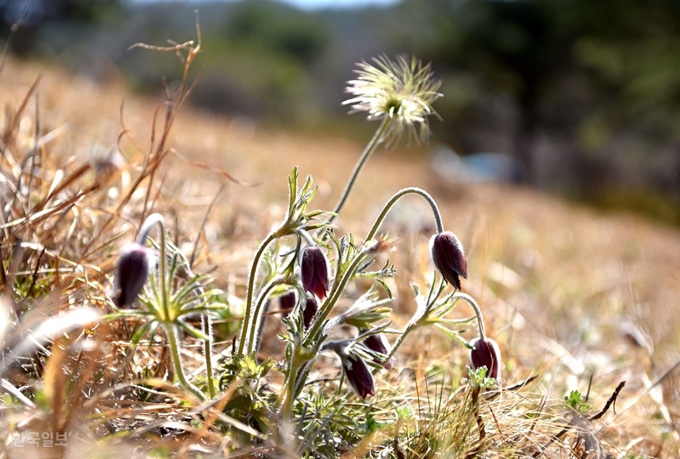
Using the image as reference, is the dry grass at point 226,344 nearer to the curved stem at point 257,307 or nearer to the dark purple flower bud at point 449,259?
the curved stem at point 257,307

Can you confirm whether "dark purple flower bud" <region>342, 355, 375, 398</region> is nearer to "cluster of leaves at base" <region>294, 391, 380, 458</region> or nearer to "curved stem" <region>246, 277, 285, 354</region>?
"cluster of leaves at base" <region>294, 391, 380, 458</region>

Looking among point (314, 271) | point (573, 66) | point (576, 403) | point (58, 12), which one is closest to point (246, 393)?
point (314, 271)

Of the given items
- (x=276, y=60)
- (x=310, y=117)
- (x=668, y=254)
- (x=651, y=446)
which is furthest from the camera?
(x=276, y=60)

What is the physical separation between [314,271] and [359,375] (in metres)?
0.22

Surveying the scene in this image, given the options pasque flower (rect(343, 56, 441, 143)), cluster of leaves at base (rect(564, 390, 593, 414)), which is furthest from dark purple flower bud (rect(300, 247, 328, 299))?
cluster of leaves at base (rect(564, 390, 593, 414))

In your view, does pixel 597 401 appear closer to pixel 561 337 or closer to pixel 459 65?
pixel 561 337

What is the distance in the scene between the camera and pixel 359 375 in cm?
118

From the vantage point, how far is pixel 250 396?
1.19 metres

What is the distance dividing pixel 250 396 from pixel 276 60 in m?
26.2

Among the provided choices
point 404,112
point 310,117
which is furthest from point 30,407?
point 310,117

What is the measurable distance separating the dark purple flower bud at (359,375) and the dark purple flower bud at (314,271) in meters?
0.14

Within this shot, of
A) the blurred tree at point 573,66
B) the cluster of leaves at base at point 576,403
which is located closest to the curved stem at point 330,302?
the cluster of leaves at base at point 576,403

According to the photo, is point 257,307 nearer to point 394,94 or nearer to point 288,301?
point 288,301

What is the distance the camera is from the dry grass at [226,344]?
1102 millimetres
